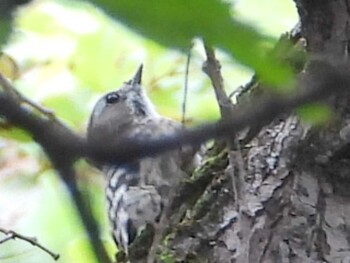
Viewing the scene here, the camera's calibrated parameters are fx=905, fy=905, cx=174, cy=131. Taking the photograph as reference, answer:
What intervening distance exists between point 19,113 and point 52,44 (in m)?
2.13

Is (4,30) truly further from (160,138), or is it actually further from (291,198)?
(291,198)

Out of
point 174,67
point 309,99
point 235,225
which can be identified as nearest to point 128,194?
point 174,67

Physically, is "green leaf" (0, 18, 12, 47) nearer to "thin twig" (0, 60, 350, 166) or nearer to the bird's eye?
"thin twig" (0, 60, 350, 166)

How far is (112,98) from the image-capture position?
2545 mm

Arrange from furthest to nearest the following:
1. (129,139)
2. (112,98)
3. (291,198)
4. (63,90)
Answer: (112,98)
(63,90)
(291,198)
(129,139)

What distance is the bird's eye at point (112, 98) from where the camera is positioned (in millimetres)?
2539

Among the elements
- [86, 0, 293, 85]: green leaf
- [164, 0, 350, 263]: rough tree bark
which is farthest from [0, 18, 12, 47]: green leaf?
[164, 0, 350, 263]: rough tree bark

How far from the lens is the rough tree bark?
4.21 feet

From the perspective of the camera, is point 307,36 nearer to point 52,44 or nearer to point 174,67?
point 174,67

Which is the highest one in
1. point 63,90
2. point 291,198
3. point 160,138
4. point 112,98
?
point 112,98

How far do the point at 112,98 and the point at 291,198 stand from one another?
1.28 meters

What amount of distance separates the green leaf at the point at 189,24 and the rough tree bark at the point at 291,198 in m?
0.99

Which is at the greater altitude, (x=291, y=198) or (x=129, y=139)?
(x=291, y=198)

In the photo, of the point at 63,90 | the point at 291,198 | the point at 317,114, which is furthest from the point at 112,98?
the point at 317,114
